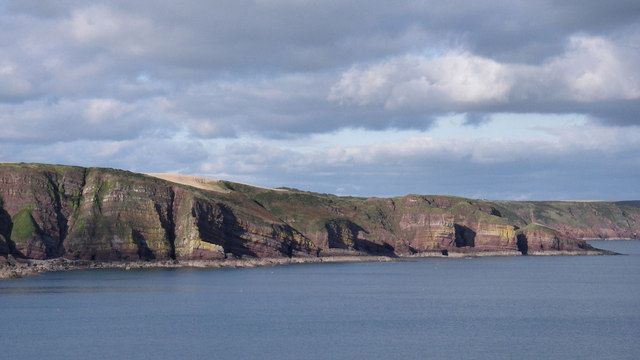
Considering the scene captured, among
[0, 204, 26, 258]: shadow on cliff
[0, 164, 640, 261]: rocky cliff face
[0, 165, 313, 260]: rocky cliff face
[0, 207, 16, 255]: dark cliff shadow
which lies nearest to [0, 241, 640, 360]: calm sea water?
[0, 165, 313, 260]: rocky cliff face

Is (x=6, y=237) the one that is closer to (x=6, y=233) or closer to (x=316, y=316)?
(x=6, y=233)

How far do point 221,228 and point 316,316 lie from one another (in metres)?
87.9

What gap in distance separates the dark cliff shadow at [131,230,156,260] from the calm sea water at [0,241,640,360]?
13.7m

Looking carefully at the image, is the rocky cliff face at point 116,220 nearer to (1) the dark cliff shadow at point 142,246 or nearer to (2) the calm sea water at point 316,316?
(1) the dark cliff shadow at point 142,246

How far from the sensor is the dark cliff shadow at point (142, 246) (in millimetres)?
167962

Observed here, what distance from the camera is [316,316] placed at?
9338 centimetres

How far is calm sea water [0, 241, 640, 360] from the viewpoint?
7138 centimetres

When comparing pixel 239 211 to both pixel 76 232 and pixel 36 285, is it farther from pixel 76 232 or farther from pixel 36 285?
pixel 36 285

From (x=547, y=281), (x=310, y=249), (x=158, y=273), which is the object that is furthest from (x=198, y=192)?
(x=547, y=281)

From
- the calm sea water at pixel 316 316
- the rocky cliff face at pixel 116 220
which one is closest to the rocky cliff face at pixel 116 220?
the rocky cliff face at pixel 116 220

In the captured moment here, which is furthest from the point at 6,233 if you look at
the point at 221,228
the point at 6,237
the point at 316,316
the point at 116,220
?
the point at 316,316

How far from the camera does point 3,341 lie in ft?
249

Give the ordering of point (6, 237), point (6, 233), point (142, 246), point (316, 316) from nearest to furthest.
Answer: point (316, 316), point (6, 237), point (6, 233), point (142, 246)

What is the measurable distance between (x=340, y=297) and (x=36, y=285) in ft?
147
